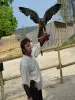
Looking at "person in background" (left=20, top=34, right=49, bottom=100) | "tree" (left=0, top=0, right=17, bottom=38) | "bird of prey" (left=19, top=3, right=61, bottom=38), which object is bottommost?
"tree" (left=0, top=0, right=17, bottom=38)

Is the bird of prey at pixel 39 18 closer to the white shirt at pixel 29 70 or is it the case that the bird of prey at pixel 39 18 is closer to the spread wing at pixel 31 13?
the spread wing at pixel 31 13

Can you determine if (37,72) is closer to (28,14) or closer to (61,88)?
(28,14)

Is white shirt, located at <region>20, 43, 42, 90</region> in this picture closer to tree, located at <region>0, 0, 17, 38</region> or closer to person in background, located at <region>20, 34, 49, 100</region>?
person in background, located at <region>20, 34, 49, 100</region>

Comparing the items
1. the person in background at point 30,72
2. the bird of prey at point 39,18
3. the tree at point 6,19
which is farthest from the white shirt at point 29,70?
the tree at point 6,19

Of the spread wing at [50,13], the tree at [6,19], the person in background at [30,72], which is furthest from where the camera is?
the tree at [6,19]

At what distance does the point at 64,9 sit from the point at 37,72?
2927cm

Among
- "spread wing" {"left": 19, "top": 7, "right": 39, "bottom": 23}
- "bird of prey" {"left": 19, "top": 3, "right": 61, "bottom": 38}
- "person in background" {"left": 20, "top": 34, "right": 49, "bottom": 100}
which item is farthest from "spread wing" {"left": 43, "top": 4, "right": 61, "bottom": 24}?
"person in background" {"left": 20, "top": 34, "right": 49, "bottom": 100}

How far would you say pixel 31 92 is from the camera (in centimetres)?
451

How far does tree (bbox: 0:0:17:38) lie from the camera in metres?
28.1

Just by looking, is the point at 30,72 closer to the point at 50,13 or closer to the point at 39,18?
the point at 39,18

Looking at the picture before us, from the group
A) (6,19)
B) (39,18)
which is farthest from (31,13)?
(6,19)

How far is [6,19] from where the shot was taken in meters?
28.2

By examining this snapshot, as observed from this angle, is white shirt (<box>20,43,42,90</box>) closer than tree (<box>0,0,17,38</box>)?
Yes

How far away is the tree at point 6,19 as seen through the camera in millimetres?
28141
